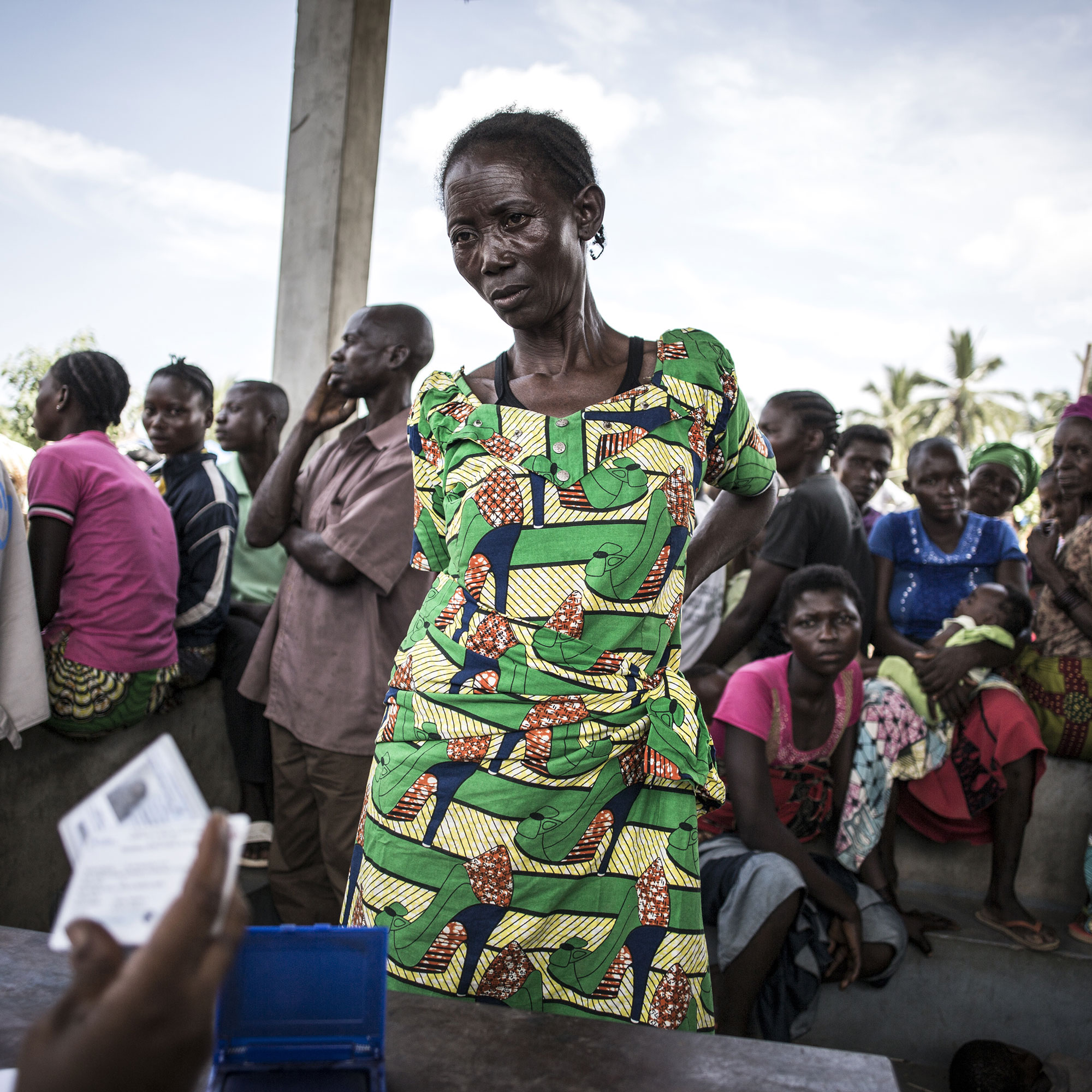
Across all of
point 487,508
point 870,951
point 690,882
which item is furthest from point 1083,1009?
point 487,508

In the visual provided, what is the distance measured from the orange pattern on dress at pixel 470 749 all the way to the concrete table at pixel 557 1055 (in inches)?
12.3

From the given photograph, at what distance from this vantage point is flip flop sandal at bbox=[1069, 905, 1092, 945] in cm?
310

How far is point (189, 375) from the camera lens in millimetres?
3783

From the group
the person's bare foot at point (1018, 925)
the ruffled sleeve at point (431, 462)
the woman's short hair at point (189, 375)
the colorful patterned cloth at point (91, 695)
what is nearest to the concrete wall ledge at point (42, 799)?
the colorful patterned cloth at point (91, 695)

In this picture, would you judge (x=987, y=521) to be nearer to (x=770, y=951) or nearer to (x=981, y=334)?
(x=770, y=951)

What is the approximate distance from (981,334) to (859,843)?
1302 inches

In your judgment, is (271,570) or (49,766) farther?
(271,570)

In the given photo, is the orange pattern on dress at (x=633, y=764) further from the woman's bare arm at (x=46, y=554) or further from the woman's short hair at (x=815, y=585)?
the woman's bare arm at (x=46, y=554)

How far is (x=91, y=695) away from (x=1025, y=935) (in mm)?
3014

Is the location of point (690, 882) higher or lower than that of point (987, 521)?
lower

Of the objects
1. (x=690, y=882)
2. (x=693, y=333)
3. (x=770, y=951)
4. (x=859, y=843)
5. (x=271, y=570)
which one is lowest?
(x=770, y=951)

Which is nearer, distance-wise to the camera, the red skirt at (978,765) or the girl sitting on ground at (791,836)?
the girl sitting on ground at (791,836)

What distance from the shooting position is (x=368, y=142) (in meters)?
4.93

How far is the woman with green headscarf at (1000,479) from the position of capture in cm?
467
